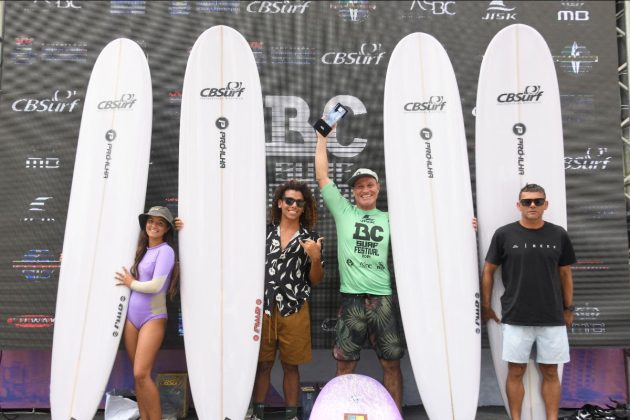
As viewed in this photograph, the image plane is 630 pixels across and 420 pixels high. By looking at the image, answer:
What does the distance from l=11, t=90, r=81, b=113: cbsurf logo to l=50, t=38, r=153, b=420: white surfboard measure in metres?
0.38

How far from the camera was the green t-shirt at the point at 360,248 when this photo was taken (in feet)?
7.13

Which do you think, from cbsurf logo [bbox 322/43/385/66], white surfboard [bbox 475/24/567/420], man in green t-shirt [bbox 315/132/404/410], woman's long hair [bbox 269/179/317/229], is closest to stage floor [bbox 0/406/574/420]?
white surfboard [bbox 475/24/567/420]

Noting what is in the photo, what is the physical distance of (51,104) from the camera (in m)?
2.79

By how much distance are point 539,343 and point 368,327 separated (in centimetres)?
86

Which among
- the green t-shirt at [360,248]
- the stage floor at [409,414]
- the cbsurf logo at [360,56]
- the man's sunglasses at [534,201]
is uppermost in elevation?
the cbsurf logo at [360,56]

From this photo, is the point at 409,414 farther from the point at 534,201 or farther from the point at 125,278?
the point at 125,278

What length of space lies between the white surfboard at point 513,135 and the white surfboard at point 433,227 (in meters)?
0.13

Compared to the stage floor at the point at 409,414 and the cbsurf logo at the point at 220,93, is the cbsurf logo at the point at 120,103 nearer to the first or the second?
the cbsurf logo at the point at 220,93

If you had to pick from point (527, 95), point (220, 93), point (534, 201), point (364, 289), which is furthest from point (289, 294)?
point (527, 95)

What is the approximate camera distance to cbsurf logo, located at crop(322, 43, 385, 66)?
9.29 feet

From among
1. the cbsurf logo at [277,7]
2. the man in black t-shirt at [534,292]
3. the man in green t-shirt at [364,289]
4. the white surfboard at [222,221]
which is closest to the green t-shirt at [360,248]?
the man in green t-shirt at [364,289]

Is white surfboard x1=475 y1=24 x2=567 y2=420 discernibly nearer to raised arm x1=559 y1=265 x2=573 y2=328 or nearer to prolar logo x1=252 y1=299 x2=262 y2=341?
raised arm x1=559 y1=265 x2=573 y2=328

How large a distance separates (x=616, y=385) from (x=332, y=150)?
2.46 m

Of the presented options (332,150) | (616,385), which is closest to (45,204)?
(332,150)
